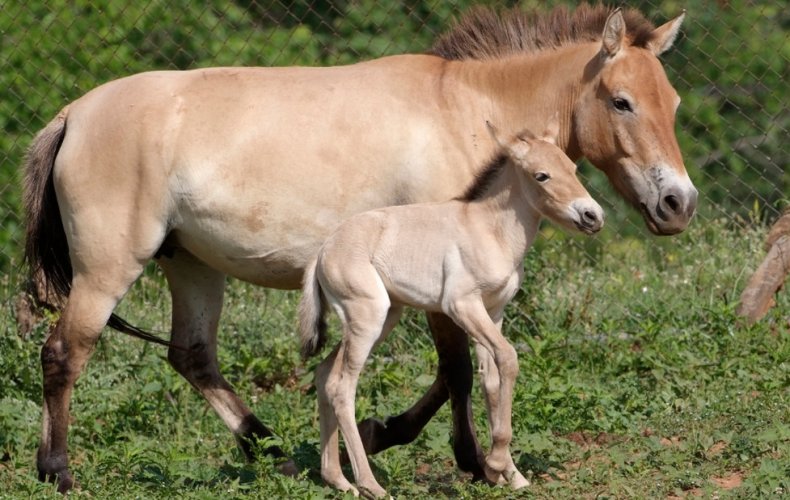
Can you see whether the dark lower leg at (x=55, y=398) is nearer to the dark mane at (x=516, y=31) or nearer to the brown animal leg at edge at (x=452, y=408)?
the brown animal leg at edge at (x=452, y=408)

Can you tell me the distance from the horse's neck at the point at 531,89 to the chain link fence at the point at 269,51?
118 inches

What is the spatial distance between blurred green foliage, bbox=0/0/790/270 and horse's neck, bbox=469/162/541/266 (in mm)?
3832

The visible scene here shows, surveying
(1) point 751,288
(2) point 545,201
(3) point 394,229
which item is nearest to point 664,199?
(2) point 545,201

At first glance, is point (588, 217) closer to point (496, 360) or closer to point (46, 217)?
point (496, 360)

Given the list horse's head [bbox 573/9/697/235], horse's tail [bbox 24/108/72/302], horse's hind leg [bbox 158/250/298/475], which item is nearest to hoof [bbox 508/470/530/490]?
horse's head [bbox 573/9/697/235]

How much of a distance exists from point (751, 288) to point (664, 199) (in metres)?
2.09

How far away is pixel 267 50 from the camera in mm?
9859

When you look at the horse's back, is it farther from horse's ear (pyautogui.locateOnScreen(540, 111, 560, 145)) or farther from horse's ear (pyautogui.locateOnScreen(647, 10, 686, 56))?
horse's ear (pyautogui.locateOnScreen(647, 10, 686, 56))

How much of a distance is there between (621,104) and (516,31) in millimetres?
689

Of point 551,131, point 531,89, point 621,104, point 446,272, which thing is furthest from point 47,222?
point 621,104

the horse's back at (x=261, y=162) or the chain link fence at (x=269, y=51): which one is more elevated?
the horse's back at (x=261, y=162)

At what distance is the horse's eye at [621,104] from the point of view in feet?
17.5

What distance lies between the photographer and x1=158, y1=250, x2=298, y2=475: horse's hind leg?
6.03 metres

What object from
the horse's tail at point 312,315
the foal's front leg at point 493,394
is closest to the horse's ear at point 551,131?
the foal's front leg at point 493,394
